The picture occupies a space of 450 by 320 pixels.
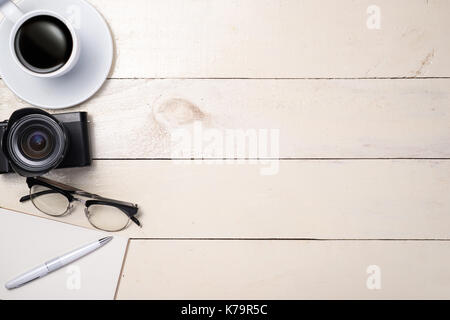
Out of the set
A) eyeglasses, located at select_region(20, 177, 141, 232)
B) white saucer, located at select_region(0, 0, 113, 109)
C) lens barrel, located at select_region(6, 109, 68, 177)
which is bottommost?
eyeglasses, located at select_region(20, 177, 141, 232)

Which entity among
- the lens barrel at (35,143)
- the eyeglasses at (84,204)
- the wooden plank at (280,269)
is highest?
the lens barrel at (35,143)

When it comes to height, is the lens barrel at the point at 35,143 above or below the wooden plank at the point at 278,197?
above

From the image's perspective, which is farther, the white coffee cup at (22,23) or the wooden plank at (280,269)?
the wooden plank at (280,269)

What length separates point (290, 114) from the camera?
0.75 metres

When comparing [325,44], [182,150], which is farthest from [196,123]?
[325,44]

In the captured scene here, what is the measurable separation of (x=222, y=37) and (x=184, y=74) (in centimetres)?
10

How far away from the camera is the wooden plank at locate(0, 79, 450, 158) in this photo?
0.74 m

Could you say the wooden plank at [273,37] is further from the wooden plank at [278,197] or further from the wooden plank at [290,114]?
the wooden plank at [278,197]

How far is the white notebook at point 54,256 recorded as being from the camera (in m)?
0.75

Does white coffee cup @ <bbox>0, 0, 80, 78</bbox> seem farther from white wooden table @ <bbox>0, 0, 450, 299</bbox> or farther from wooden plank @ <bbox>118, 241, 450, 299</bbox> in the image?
wooden plank @ <bbox>118, 241, 450, 299</bbox>

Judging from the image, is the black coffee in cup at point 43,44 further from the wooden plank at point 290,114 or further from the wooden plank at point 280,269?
the wooden plank at point 280,269

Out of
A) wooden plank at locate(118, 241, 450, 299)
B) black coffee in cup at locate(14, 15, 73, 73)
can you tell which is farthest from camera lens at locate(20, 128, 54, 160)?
wooden plank at locate(118, 241, 450, 299)

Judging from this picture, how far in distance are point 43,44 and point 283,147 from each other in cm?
44

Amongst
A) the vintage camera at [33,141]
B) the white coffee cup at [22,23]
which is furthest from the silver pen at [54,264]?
the white coffee cup at [22,23]
